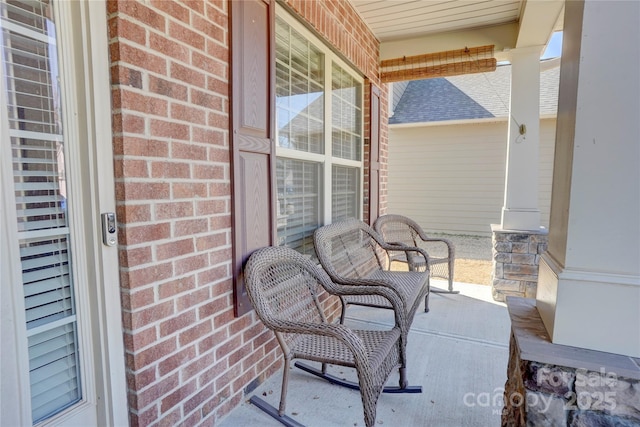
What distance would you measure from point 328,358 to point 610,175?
130 cm

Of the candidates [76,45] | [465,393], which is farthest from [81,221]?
[465,393]

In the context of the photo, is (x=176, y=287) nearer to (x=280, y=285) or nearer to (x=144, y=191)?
(x=144, y=191)

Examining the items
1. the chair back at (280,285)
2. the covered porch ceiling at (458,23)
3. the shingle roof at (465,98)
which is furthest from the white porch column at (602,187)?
the shingle roof at (465,98)

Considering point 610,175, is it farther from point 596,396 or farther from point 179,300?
point 179,300

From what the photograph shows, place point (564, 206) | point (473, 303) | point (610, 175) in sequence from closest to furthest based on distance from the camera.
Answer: point (610, 175) → point (564, 206) → point (473, 303)

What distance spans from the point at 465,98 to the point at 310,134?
6.69 metres

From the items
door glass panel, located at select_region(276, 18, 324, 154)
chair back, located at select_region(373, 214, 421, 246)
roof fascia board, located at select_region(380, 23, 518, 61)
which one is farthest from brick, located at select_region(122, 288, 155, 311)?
roof fascia board, located at select_region(380, 23, 518, 61)

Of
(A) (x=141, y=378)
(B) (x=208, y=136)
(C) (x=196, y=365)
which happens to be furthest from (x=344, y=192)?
(A) (x=141, y=378)

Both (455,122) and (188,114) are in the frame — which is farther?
(455,122)

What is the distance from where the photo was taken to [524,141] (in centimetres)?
354

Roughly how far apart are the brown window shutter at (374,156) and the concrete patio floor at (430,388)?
4.16 feet

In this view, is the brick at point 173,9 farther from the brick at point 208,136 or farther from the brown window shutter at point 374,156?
the brown window shutter at point 374,156

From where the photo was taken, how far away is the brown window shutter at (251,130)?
1723 millimetres

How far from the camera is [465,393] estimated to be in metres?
2.00
